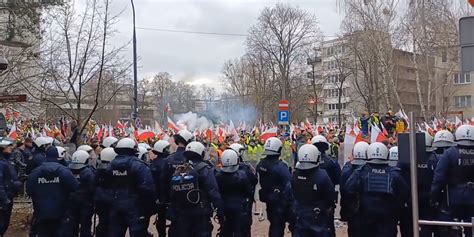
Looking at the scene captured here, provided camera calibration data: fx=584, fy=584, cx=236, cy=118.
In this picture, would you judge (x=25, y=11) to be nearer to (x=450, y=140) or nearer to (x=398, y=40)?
(x=450, y=140)

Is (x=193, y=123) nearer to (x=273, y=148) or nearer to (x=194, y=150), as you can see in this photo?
(x=273, y=148)

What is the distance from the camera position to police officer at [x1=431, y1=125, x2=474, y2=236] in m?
8.06

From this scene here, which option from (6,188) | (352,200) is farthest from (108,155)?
(352,200)

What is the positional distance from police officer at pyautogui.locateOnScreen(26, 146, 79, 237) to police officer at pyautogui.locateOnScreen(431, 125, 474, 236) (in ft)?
17.8

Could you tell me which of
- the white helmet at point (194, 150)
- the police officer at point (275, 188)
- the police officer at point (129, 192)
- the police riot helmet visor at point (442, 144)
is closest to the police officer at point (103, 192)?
the police officer at point (129, 192)

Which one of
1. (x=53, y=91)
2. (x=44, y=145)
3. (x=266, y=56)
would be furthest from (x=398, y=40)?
(x=44, y=145)

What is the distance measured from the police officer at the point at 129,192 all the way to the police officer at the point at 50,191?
A: 754mm

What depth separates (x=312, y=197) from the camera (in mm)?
8102

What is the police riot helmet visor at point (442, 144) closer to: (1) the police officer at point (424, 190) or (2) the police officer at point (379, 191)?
(1) the police officer at point (424, 190)

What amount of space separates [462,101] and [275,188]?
69990 millimetres

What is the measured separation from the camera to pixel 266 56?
53094mm

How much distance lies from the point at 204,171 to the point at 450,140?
3882mm

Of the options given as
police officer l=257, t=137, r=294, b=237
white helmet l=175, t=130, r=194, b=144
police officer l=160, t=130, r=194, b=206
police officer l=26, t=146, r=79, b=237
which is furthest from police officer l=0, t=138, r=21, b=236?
police officer l=257, t=137, r=294, b=237

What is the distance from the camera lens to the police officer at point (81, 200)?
30.2ft
